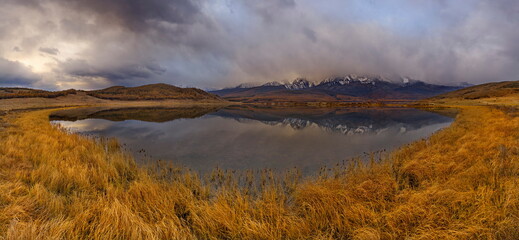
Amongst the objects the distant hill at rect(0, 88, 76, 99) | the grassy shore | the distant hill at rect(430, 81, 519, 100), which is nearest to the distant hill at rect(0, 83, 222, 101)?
the distant hill at rect(0, 88, 76, 99)

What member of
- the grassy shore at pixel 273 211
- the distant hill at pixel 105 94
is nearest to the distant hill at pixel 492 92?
the grassy shore at pixel 273 211

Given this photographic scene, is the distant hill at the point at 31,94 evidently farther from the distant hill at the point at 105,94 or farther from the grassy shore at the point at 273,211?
the grassy shore at the point at 273,211

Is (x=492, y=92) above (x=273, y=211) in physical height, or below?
above

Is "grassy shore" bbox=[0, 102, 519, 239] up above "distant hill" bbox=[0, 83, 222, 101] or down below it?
below

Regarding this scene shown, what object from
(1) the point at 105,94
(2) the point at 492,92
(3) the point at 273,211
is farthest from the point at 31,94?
(2) the point at 492,92

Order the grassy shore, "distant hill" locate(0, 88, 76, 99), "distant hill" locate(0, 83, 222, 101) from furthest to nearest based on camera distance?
"distant hill" locate(0, 83, 222, 101) < "distant hill" locate(0, 88, 76, 99) < the grassy shore

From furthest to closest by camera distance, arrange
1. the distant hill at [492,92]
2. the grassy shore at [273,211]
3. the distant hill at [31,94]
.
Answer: the distant hill at [492,92] < the distant hill at [31,94] < the grassy shore at [273,211]

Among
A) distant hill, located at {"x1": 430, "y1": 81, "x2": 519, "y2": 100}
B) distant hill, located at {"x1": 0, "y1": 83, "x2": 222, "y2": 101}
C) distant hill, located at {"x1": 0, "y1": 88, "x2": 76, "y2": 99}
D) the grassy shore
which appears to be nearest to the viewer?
the grassy shore

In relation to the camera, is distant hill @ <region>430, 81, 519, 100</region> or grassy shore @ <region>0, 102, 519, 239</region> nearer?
grassy shore @ <region>0, 102, 519, 239</region>

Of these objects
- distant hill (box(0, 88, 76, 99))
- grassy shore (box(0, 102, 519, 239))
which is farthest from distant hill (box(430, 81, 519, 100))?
distant hill (box(0, 88, 76, 99))

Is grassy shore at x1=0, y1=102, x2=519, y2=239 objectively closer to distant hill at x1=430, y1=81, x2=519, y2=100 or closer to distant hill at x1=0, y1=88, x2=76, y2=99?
distant hill at x1=0, y1=88, x2=76, y2=99

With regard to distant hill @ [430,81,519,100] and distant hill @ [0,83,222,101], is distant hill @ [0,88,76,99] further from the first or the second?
distant hill @ [430,81,519,100]

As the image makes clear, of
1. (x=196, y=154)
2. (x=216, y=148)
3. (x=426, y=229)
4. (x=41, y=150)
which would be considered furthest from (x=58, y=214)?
(x=216, y=148)

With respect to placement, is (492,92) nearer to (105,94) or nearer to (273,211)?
(273,211)
